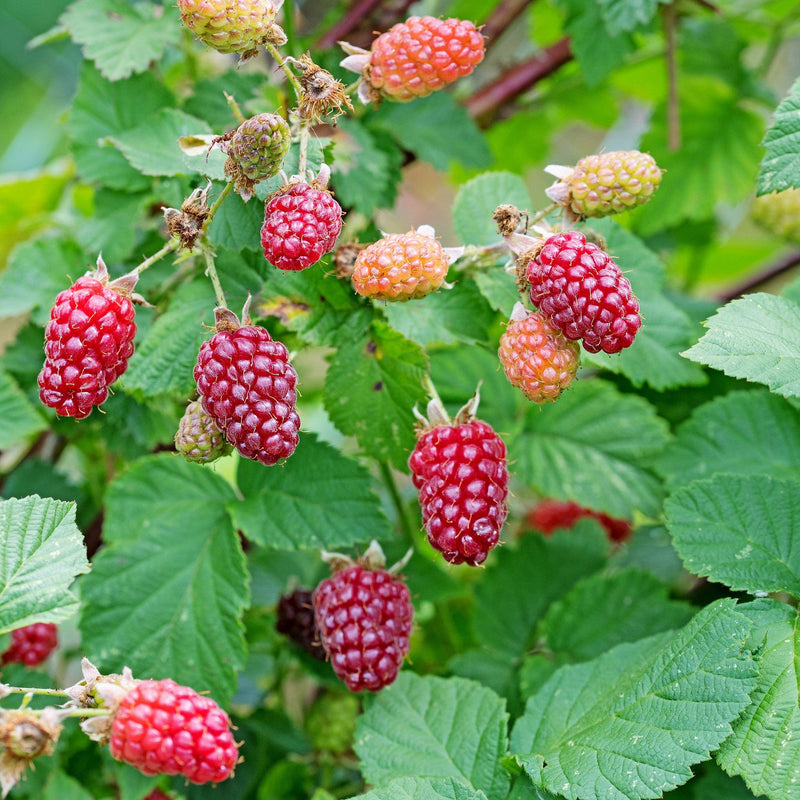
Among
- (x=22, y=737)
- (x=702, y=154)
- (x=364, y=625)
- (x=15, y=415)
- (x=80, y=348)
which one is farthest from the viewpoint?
(x=702, y=154)

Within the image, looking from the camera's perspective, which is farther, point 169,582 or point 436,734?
point 169,582

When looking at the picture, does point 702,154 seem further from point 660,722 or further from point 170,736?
point 170,736

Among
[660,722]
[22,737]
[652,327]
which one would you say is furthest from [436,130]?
[22,737]

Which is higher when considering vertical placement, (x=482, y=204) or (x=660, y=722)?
(x=482, y=204)

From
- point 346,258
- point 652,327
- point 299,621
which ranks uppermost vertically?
point 346,258

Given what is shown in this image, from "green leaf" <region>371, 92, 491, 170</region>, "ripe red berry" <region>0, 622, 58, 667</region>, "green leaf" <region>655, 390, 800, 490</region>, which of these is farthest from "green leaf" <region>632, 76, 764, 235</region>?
"ripe red berry" <region>0, 622, 58, 667</region>

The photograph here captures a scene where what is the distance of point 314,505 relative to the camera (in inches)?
39.4

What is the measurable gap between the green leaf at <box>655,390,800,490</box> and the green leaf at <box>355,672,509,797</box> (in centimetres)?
37

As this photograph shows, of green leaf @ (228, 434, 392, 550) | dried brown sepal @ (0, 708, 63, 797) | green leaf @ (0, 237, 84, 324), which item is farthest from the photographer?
green leaf @ (0, 237, 84, 324)

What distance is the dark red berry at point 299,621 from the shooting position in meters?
1.10

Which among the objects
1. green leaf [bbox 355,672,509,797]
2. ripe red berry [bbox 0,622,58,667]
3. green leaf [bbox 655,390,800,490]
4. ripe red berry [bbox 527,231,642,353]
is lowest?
ripe red berry [bbox 0,622,58,667]

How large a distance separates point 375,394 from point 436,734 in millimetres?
359

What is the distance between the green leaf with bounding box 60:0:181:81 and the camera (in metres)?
1.15

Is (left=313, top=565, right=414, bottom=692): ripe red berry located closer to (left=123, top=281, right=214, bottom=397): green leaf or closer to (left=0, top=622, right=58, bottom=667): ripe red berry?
(left=123, top=281, right=214, bottom=397): green leaf
